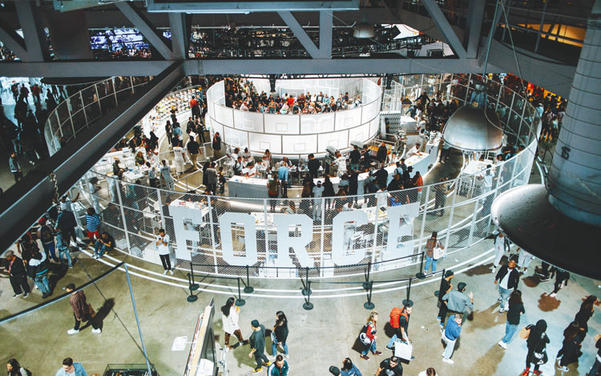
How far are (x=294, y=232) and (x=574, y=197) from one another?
926 cm

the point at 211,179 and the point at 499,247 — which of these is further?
the point at 211,179

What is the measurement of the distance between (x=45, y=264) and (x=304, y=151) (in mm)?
11747

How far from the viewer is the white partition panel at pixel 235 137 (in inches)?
794

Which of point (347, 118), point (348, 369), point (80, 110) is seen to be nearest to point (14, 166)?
point (80, 110)

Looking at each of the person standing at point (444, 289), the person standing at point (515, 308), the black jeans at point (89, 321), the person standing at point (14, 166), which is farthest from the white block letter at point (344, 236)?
the person standing at point (14, 166)

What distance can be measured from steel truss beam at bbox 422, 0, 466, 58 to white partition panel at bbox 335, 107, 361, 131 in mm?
A: 8983

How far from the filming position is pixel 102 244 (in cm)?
1258

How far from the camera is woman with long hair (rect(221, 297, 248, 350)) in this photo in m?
9.23

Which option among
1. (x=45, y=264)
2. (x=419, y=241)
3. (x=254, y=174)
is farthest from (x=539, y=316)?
(x=45, y=264)

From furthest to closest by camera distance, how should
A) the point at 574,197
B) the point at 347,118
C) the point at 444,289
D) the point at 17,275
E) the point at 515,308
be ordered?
the point at 347,118 → the point at 17,275 → the point at 444,289 → the point at 515,308 → the point at 574,197

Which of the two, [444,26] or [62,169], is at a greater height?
[444,26]

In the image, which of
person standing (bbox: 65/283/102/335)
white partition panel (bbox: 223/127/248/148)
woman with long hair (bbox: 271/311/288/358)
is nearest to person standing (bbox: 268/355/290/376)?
woman with long hair (bbox: 271/311/288/358)

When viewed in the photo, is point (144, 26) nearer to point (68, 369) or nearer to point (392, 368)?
point (68, 369)

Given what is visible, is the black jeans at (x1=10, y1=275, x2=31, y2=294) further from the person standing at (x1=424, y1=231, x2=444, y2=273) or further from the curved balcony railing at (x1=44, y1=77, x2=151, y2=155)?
the person standing at (x1=424, y1=231, x2=444, y2=273)
